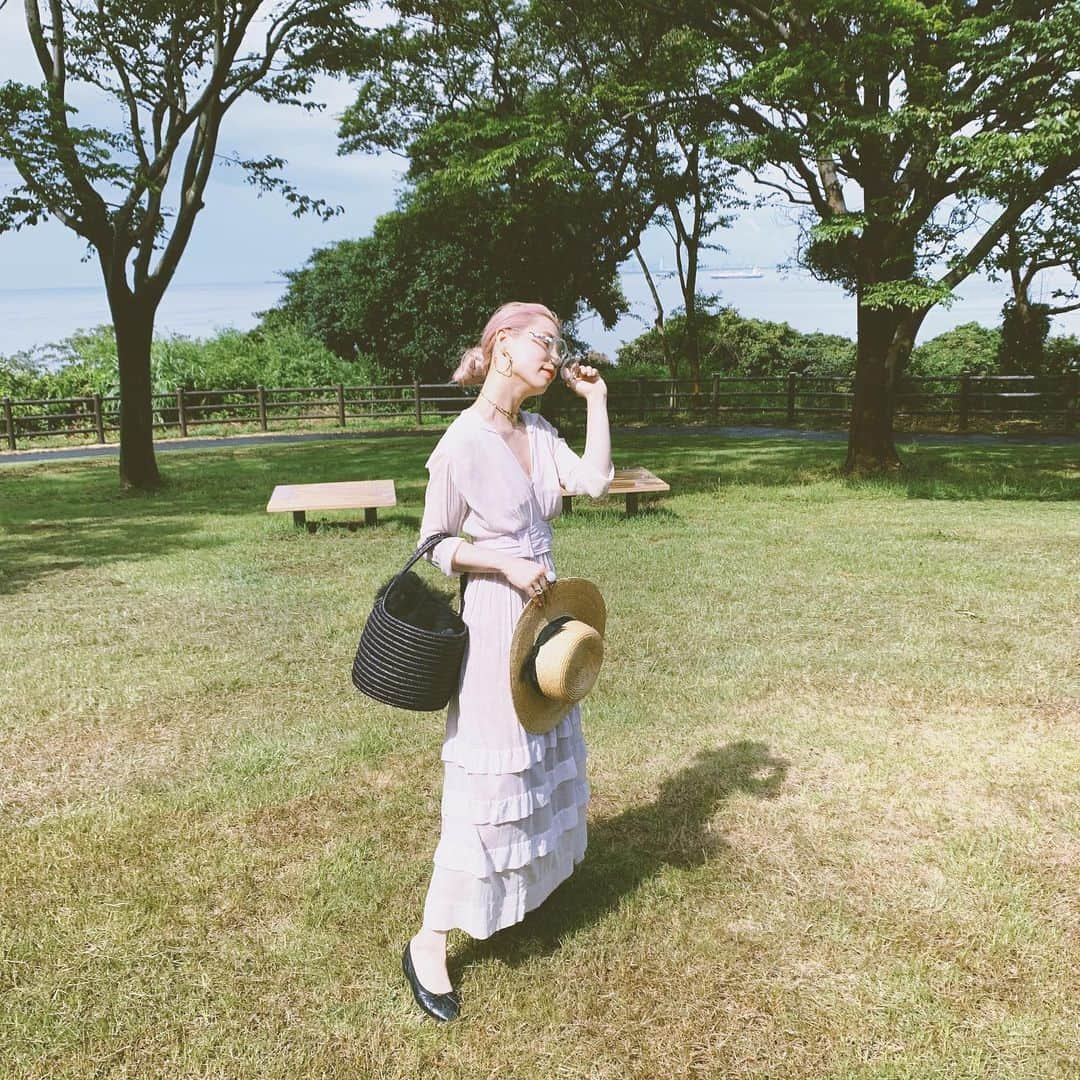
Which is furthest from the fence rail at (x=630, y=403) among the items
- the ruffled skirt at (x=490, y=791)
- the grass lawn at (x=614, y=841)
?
the ruffled skirt at (x=490, y=791)

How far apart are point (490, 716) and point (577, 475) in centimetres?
81

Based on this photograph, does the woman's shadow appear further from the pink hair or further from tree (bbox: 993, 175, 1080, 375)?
tree (bbox: 993, 175, 1080, 375)

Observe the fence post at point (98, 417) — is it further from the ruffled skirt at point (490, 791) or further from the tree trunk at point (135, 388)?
the ruffled skirt at point (490, 791)

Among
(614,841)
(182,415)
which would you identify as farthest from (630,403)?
(614,841)

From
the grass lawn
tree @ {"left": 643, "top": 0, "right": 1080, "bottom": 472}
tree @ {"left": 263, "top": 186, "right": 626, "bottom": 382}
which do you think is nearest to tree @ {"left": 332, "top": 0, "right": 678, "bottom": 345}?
tree @ {"left": 263, "top": 186, "right": 626, "bottom": 382}

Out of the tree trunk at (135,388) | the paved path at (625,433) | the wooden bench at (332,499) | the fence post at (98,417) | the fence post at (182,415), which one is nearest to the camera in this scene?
the wooden bench at (332,499)

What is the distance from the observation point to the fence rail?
21.3 metres

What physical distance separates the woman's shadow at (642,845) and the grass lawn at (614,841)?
14 mm

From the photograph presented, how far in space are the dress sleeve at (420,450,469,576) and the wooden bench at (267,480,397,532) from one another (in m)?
7.08

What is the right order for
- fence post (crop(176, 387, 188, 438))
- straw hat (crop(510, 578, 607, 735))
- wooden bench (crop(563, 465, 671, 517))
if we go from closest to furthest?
straw hat (crop(510, 578, 607, 735))
wooden bench (crop(563, 465, 671, 517))
fence post (crop(176, 387, 188, 438))

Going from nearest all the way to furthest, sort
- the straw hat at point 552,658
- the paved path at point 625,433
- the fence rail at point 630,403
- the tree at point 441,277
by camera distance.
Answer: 1. the straw hat at point 552,658
2. the paved path at point 625,433
3. the tree at point 441,277
4. the fence rail at point 630,403

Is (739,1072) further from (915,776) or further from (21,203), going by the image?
(21,203)

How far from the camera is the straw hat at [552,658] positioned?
276 centimetres

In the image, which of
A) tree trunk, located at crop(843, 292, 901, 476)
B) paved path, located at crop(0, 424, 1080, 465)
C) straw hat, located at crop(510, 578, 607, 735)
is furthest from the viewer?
paved path, located at crop(0, 424, 1080, 465)
